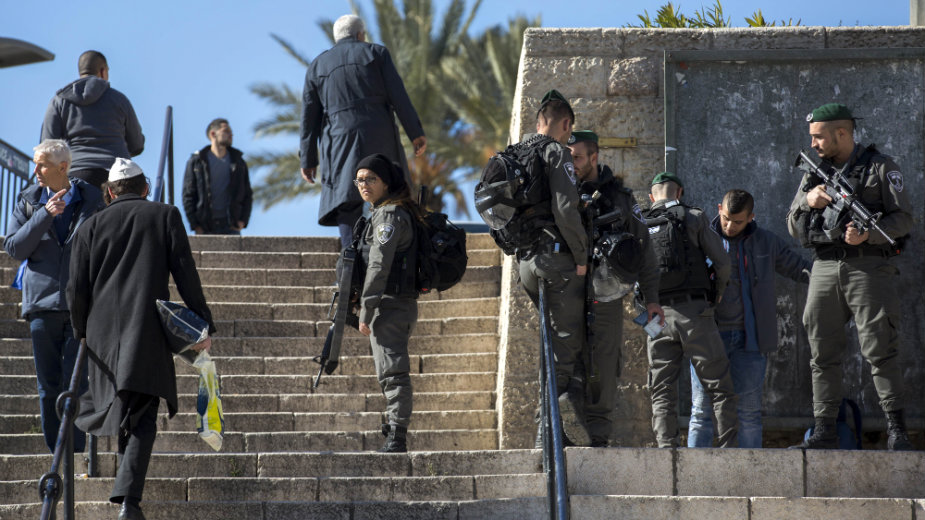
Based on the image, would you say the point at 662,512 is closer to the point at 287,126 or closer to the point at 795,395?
the point at 795,395

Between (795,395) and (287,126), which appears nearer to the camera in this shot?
(795,395)

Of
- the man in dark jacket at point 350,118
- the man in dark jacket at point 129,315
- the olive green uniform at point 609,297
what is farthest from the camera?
the man in dark jacket at point 350,118

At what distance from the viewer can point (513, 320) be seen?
8008 millimetres

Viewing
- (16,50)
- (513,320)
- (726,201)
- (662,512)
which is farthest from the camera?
(16,50)

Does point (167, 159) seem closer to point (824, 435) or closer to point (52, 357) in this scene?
point (52, 357)

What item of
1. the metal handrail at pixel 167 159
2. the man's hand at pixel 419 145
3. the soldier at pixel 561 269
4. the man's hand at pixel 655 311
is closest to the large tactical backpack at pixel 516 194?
the soldier at pixel 561 269

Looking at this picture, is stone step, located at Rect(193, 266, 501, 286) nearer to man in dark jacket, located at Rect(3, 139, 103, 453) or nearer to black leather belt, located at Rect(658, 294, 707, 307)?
man in dark jacket, located at Rect(3, 139, 103, 453)

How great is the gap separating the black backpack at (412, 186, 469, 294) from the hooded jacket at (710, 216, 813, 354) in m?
1.58

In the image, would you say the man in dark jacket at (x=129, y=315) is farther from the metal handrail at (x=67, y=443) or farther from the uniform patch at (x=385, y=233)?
the uniform patch at (x=385, y=233)

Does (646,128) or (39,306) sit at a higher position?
(646,128)

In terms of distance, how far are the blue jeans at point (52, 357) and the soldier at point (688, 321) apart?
131 inches

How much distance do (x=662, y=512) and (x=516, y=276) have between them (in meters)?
2.54

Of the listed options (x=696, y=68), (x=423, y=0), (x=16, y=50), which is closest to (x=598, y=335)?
(x=696, y=68)

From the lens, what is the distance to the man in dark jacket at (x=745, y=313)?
712 centimetres
